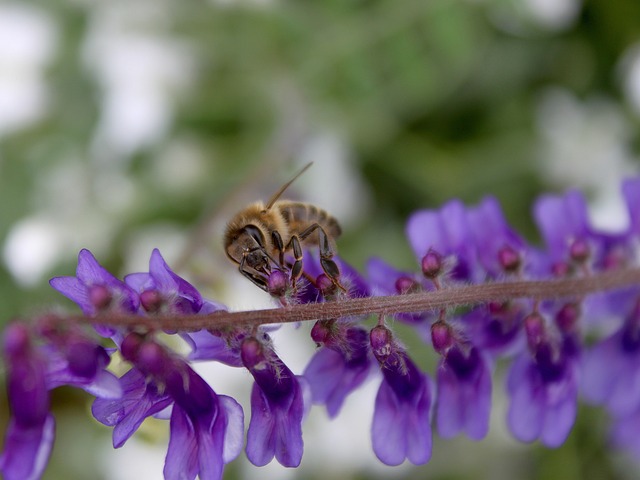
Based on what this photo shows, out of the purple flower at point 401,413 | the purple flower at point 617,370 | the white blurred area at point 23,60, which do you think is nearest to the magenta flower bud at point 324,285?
the purple flower at point 401,413

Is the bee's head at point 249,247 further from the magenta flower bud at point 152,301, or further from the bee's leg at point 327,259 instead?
the magenta flower bud at point 152,301

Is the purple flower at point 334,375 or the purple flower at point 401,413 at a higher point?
the purple flower at point 334,375

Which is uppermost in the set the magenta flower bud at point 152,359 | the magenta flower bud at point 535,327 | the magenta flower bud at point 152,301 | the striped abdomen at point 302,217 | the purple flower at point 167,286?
the striped abdomen at point 302,217

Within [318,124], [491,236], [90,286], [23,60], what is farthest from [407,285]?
[23,60]

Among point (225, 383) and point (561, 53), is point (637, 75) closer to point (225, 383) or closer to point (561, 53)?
point (561, 53)

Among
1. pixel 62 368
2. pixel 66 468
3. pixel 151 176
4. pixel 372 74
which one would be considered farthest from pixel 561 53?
pixel 62 368

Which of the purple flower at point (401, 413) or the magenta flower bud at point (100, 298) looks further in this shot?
the purple flower at point (401, 413)

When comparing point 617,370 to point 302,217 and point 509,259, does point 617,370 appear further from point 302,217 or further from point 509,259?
point 302,217
